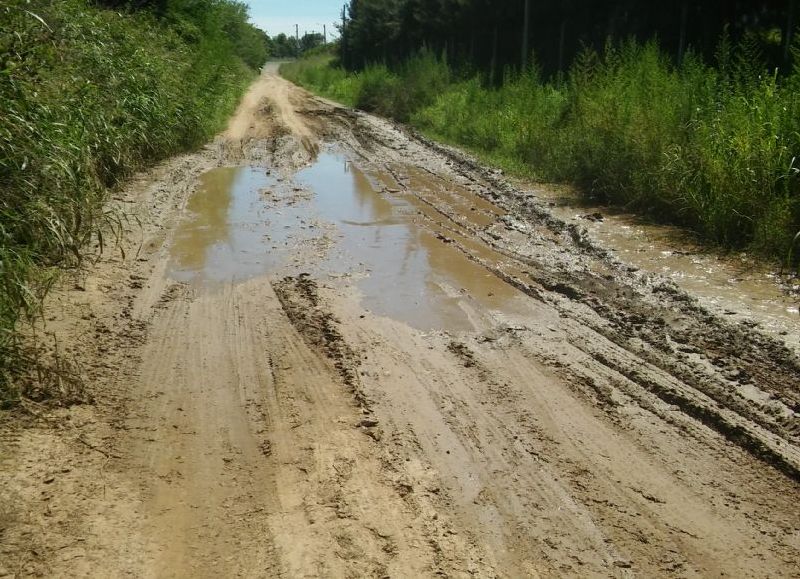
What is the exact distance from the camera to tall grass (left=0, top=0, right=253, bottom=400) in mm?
4703

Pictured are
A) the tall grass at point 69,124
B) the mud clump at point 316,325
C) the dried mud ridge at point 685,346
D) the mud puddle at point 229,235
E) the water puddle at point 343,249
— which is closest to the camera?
Answer: the dried mud ridge at point 685,346

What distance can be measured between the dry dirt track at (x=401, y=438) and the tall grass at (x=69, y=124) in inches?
22.1

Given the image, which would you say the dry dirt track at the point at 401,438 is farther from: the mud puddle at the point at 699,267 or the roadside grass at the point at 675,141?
the roadside grass at the point at 675,141

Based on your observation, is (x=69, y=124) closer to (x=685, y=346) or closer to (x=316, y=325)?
(x=316, y=325)

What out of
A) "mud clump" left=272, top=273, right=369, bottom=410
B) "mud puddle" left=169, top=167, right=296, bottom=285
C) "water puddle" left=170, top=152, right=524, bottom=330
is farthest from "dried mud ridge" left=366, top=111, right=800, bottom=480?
"mud puddle" left=169, top=167, right=296, bottom=285

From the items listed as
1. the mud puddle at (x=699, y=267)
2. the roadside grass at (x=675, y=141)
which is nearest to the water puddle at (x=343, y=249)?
the mud puddle at (x=699, y=267)

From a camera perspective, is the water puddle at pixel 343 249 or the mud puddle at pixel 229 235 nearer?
the water puddle at pixel 343 249

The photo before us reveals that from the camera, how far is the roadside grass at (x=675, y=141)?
22.9ft

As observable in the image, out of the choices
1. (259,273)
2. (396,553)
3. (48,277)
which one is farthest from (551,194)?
(396,553)

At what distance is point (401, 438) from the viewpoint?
3678 millimetres

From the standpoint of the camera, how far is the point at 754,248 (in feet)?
21.9

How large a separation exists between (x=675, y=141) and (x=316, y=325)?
18.8 ft

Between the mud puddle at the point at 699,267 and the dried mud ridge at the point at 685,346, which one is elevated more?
the mud puddle at the point at 699,267

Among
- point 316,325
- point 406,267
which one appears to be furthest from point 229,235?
point 316,325
